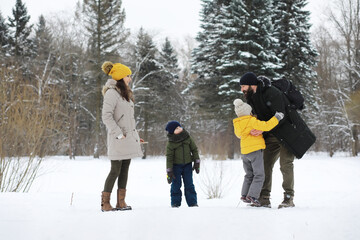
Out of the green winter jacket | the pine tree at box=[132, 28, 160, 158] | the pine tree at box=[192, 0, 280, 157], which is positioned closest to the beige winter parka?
the green winter jacket

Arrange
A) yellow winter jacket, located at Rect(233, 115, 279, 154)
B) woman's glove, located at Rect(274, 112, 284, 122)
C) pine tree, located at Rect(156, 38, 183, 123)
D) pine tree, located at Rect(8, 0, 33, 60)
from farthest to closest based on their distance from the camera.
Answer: pine tree, located at Rect(8, 0, 33, 60), pine tree, located at Rect(156, 38, 183, 123), yellow winter jacket, located at Rect(233, 115, 279, 154), woman's glove, located at Rect(274, 112, 284, 122)

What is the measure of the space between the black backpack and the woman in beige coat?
2.11 metres

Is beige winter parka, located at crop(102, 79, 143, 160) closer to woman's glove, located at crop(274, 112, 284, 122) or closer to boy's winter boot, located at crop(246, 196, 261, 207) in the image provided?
boy's winter boot, located at crop(246, 196, 261, 207)

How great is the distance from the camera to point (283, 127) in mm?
4191

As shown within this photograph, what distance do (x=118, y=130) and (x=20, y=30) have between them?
30.6m

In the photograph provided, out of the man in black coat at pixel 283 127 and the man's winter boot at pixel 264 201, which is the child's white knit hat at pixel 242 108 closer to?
the man in black coat at pixel 283 127

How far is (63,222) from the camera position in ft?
10.7

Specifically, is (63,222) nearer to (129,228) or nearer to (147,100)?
(129,228)

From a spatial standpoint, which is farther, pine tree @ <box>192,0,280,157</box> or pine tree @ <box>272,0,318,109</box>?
pine tree @ <box>272,0,318,109</box>

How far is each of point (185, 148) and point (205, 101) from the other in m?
15.3

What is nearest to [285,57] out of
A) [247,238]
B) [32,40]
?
[247,238]

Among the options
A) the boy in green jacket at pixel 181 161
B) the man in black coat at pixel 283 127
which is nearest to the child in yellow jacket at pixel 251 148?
the man in black coat at pixel 283 127

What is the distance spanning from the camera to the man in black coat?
13.6 ft

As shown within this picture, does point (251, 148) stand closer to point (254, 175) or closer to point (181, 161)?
point (254, 175)
